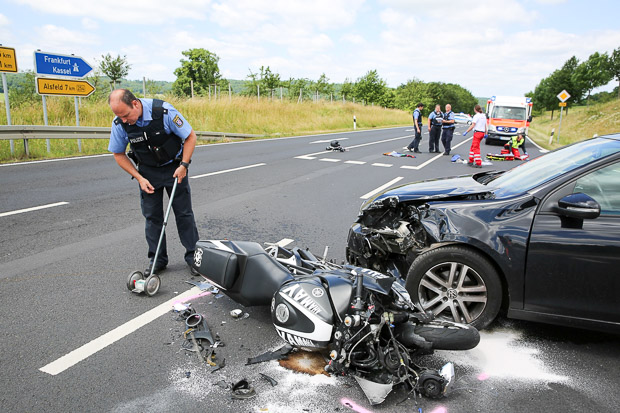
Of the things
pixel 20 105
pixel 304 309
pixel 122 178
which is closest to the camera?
pixel 304 309

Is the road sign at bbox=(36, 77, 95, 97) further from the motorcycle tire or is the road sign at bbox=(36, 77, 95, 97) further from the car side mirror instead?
the car side mirror

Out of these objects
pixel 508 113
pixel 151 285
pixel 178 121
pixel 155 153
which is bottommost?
pixel 151 285

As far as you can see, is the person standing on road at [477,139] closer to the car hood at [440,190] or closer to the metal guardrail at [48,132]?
the car hood at [440,190]

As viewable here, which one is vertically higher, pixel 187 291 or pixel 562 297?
pixel 562 297

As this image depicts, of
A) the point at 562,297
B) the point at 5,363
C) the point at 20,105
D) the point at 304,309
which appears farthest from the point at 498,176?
the point at 20,105

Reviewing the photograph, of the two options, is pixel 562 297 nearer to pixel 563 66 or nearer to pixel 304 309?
pixel 304 309

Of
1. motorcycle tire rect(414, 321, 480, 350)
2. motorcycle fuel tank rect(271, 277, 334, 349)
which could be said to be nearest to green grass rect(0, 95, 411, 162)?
motorcycle fuel tank rect(271, 277, 334, 349)

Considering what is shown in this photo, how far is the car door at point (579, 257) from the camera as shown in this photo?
295 cm

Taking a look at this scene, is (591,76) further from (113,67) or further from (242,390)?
(242,390)

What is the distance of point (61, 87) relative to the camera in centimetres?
1338

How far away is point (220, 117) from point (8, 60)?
40.8 feet

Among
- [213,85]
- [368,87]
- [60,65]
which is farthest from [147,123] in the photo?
[368,87]

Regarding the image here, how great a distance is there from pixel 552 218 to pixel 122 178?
8930mm

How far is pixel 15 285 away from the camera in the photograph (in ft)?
13.4
